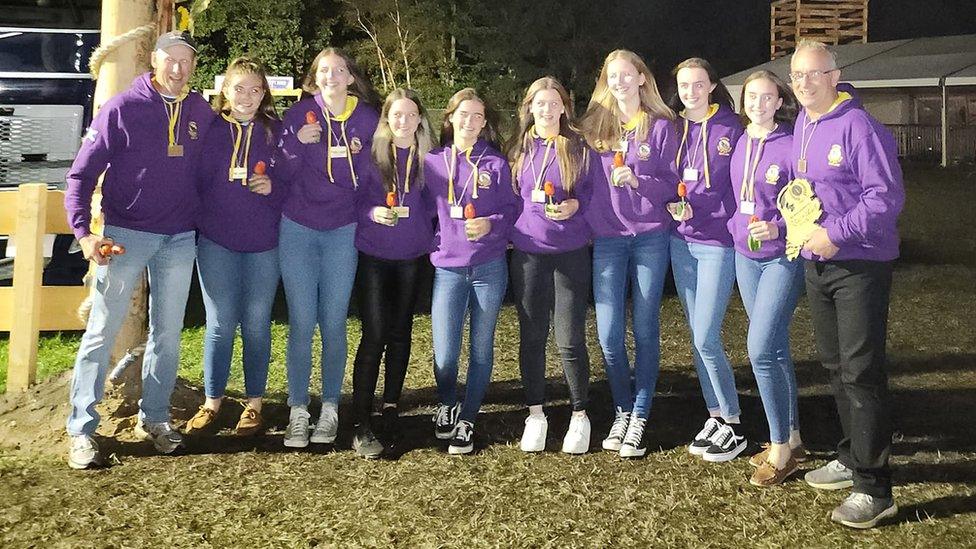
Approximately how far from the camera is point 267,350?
576cm

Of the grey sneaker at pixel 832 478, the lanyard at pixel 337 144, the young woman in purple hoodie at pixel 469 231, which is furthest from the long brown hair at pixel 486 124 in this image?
the grey sneaker at pixel 832 478

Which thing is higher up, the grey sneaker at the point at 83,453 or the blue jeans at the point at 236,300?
the blue jeans at the point at 236,300

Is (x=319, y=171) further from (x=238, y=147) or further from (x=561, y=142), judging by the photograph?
(x=561, y=142)

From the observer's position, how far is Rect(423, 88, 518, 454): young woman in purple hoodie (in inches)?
210

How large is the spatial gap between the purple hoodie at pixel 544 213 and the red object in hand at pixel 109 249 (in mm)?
2090

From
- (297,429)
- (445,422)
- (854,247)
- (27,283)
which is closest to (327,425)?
(297,429)

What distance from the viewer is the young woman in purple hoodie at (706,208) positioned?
202 inches

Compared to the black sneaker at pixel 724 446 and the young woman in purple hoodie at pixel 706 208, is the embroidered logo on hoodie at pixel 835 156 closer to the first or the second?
the young woman in purple hoodie at pixel 706 208

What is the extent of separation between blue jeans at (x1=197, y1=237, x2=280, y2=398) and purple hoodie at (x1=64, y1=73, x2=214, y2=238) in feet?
1.16

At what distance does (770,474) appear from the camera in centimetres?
498

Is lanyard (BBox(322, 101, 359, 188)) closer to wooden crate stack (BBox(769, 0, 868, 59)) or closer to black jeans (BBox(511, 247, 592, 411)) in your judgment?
black jeans (BBox(511, 247, 592, 411))

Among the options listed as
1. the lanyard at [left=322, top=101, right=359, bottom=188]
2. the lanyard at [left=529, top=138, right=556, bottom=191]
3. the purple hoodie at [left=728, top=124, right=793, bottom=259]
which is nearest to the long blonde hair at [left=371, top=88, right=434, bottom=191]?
the lanyard at [left=322, top=101, right=359, bottom=188]

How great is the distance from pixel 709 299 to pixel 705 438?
843 mm

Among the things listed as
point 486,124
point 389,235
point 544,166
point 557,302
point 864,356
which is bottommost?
point 864,356
